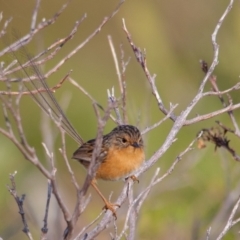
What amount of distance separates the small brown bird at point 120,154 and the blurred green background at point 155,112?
0.31 metres

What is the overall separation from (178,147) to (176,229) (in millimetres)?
1631

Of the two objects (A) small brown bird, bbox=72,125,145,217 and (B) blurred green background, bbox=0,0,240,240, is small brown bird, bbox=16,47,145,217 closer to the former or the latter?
(A) small brown bird, bbox=72,125,145,217

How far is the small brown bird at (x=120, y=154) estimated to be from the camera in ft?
15.5

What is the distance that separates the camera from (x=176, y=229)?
23.1 ft

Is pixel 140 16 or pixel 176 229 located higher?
pixel 140 16

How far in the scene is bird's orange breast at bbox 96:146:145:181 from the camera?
4719 millimetres

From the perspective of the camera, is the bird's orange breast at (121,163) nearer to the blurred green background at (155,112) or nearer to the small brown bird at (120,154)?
the small brown bird at (120,154)

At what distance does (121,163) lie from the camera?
4754mm

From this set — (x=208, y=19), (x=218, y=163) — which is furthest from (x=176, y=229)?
(x=208, y=19)

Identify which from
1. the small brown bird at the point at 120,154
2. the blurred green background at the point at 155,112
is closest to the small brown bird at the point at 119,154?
the small brown bird at the point at 120,154

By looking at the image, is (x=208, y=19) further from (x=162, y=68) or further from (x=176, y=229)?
(x=176, y=229)

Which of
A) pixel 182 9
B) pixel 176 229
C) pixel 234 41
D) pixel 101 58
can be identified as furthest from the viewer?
pixel 101 58

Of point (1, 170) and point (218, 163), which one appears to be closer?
point (1, 170)

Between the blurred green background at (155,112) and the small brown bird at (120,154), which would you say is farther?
the blurred green background at (155,112)
